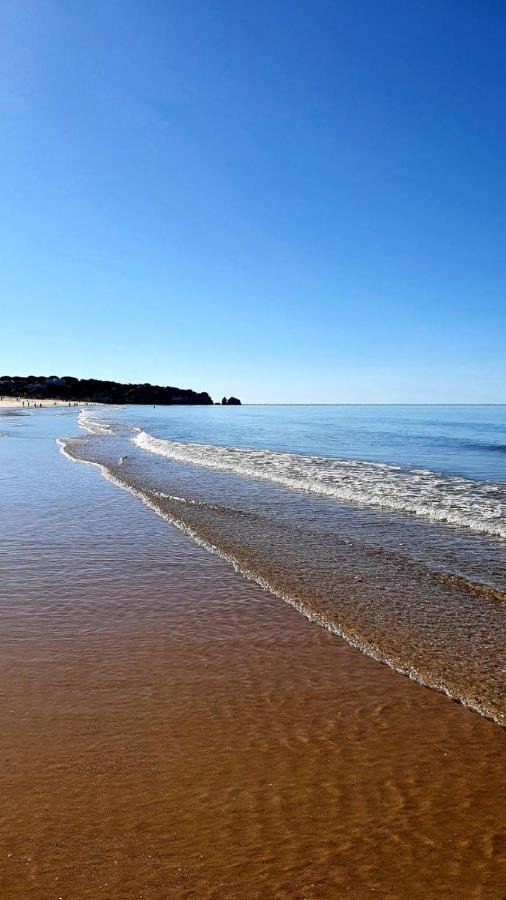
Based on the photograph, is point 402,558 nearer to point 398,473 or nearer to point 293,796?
point 293,796

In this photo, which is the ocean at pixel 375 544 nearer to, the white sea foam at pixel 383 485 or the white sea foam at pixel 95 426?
the white sea foam at pixel 383 485

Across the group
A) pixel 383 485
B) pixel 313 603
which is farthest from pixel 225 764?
pixel 383 485

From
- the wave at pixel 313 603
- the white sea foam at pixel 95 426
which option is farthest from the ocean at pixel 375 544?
the white sea foam at pixel 95 426

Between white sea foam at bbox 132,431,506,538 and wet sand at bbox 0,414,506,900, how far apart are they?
7804 mm

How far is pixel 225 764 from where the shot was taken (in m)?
3.94

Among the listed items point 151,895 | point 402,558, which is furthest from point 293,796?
point 402,558

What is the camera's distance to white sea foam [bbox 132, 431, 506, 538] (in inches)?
535

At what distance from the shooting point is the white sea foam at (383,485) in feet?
44.6

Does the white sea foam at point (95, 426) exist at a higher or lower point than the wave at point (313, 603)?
higher

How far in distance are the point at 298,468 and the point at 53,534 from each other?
13.1 meters

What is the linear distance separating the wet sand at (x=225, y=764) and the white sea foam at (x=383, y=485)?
7804mm

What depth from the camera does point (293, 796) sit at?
362 cm

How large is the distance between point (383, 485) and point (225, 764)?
Result: 14.6 m

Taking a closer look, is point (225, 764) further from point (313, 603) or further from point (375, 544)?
point (375, 544)
